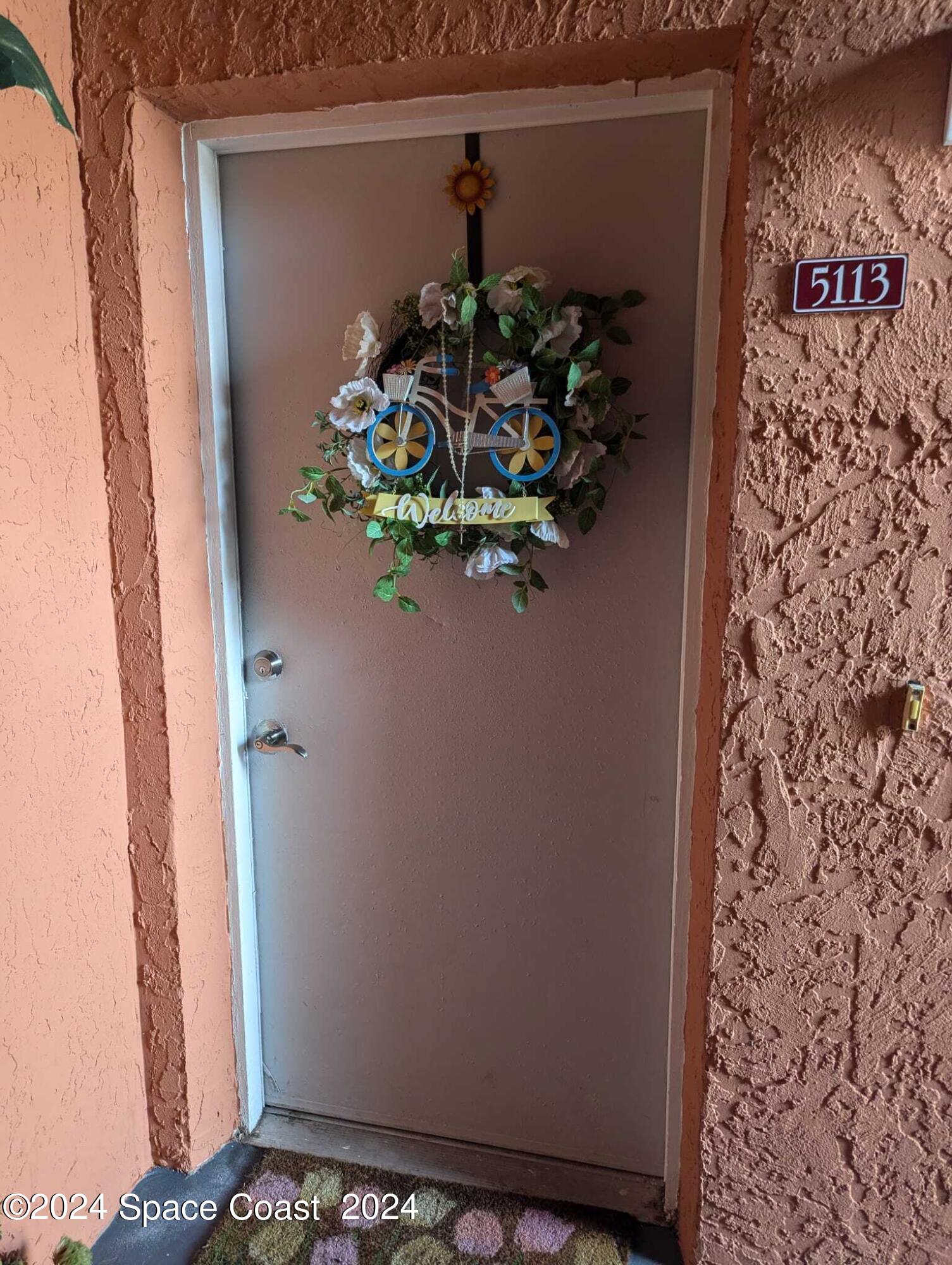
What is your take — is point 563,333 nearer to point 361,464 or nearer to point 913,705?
point 361,464

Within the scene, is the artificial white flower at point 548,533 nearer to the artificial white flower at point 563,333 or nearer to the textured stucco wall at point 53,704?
the artificial white flower at point 563,333

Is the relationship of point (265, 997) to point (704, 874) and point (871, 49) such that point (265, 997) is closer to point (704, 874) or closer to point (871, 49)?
point (704, 874)

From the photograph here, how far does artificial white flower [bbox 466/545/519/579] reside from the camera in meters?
1.43

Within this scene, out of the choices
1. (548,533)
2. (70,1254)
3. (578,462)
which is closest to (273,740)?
(548,533)

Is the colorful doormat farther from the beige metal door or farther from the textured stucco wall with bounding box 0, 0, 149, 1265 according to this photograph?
the textured stucco wall with bounding box 0, 0, 149, 1265

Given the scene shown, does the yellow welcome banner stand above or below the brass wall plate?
above

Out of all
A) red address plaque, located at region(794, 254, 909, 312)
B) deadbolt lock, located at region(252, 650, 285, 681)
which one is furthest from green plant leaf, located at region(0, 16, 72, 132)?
deadbolt lock, located at region(252, 650, 285, 681)

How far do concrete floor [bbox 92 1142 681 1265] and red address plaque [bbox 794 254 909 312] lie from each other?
5.80 ft

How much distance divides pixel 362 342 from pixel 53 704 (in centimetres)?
85

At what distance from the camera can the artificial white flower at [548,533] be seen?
1.39 m

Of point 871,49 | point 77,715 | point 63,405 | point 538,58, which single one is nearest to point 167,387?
point 63,405

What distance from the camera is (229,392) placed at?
1.60 m

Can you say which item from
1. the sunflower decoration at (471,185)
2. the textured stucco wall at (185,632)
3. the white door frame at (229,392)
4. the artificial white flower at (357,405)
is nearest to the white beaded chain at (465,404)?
the artificial white flower at (357,405)

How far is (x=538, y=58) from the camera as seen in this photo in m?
1.23
